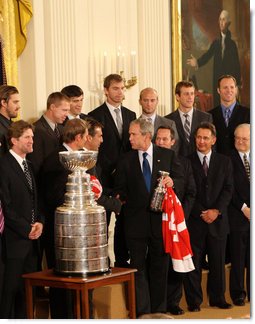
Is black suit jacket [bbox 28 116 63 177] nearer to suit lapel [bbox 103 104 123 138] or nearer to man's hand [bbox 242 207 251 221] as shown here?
suit lapel [bbox 103 104 123 138]

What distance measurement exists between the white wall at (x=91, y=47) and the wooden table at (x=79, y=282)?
3.11m

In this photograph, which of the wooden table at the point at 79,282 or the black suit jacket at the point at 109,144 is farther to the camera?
the black suit jacket at the point at 109,144

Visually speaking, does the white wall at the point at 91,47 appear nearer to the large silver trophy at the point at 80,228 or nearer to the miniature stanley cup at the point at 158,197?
the miniature stanley cup at the point at 158,197

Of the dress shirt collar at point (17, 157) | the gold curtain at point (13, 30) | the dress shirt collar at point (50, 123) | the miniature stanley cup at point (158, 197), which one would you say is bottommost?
the miniature stanley cup at point (158, 197)

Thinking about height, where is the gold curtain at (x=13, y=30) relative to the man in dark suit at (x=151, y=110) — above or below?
above

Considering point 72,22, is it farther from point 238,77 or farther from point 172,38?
point 238,77

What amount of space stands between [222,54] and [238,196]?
161 inches

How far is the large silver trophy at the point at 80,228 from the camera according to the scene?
237 inches

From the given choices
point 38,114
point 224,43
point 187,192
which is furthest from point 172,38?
point 187,192

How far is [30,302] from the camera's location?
20.6 feet

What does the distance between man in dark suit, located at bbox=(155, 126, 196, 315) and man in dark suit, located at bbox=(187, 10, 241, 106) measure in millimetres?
4167

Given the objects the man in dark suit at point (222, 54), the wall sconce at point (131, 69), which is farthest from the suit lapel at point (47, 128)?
the man in dark suit at point (222, 54)

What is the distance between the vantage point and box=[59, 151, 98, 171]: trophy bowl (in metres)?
6.11

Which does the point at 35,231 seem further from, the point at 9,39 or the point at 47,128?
the point at 9,39
